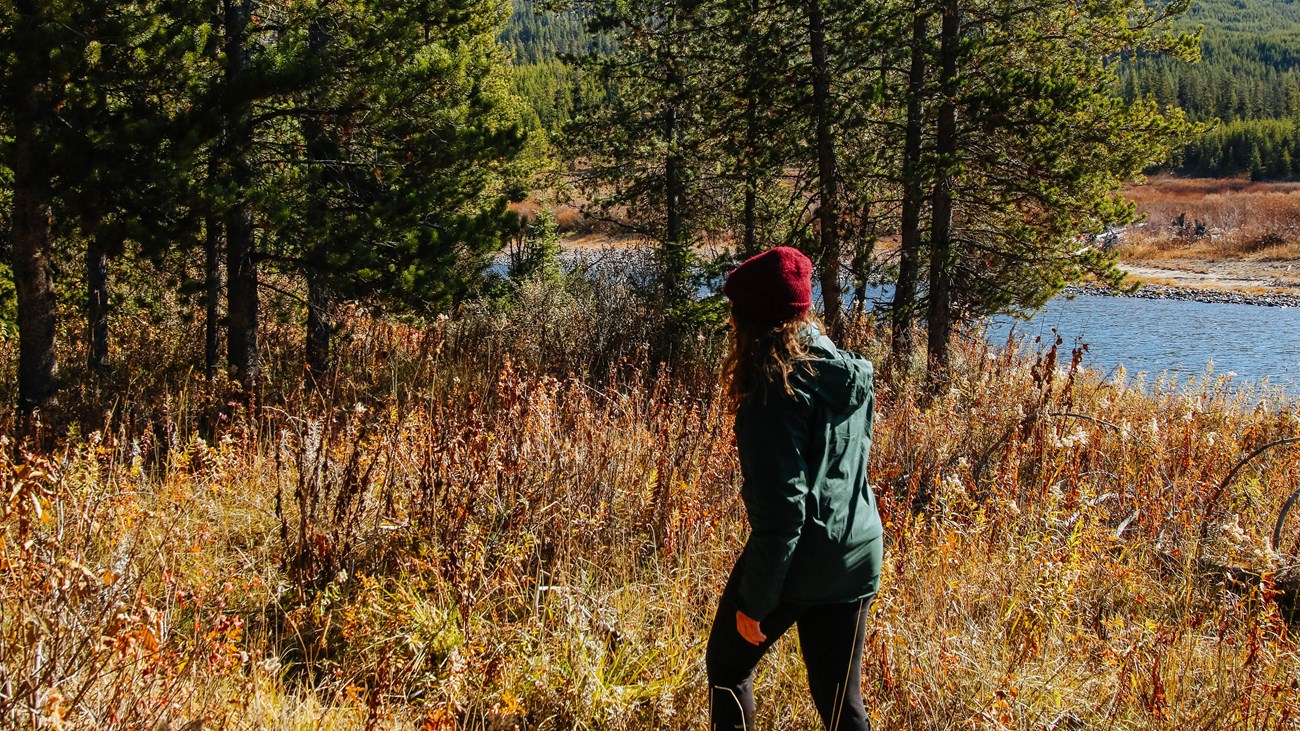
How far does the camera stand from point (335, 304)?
930cm

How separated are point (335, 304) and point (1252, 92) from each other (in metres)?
120

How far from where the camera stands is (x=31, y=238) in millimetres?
6789

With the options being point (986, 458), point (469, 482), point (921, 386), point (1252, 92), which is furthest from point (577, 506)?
point (1252, 92)

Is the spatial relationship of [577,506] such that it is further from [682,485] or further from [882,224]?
[882,224]

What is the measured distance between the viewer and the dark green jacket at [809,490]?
2.41 meters

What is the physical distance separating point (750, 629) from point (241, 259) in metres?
Result: 7.27

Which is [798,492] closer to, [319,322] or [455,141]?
[455,141]

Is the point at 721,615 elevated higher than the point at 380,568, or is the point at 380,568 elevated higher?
the point at 721,615

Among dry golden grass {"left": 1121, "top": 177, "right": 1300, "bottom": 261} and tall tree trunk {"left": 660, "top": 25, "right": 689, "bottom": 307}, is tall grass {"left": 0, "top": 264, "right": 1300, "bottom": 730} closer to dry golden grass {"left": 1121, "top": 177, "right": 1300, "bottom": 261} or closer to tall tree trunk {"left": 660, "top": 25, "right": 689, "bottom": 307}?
tall tree trunk {"left": 660, "top": 25, "right": 689, "bottom": 307}

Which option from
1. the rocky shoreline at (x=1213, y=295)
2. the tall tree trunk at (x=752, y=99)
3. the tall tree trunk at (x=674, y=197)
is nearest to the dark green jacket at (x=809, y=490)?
the tall tree trunk at (x=752, y=99)

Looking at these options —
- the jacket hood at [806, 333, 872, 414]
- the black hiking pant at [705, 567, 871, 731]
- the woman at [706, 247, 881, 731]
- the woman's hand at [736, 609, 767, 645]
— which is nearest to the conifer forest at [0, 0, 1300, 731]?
the black hiking pant at [705, 567, 871, 731]

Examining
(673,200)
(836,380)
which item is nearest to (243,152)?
(836,380)

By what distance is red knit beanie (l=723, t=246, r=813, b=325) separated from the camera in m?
2.53

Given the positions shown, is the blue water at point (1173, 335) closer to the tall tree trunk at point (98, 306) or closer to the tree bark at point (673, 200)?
the tree bark at point (673, 200)
